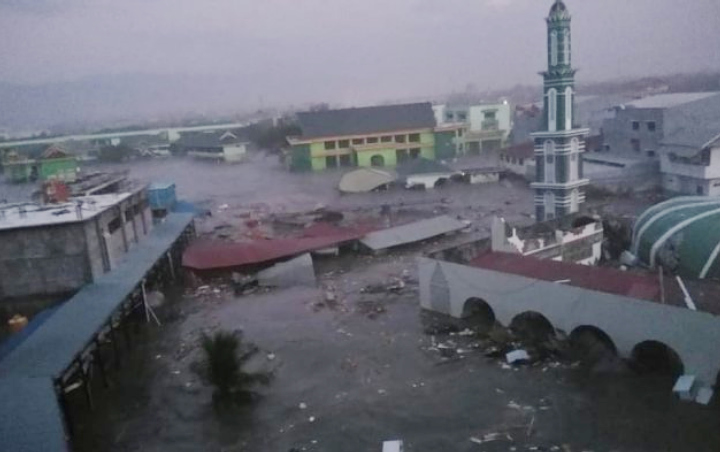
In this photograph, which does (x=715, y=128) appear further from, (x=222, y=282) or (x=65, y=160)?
(x=65, y=160)

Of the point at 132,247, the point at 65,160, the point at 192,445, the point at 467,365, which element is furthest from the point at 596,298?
the point at 65,160

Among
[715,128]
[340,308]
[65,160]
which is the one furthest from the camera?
[65,160]

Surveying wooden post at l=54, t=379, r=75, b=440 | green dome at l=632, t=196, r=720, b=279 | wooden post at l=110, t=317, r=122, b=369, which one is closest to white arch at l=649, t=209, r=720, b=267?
green dome at l=632, t=196, r=720, b=279

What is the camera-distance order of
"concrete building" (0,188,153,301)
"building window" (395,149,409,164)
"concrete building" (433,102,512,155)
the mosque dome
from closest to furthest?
1. "concrete building" (0,188,153,301)
2. the mosque dome
3. "building window" (395,149,409,164)
4. "concrete building" (433,102,512,155)

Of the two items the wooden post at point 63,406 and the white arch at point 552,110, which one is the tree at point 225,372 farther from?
the white arch at point 552,110

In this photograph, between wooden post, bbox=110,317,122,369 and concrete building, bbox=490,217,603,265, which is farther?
concrete building, bbox=490,217,603,265

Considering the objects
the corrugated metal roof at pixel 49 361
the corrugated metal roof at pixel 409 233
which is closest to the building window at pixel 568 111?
the corrugated metal roof at pixel 409 233

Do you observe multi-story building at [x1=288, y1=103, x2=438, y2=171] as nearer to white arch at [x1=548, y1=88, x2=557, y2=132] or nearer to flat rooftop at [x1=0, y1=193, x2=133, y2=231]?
white arch at [x1=548, y1=88, x2=557, y2=132]
